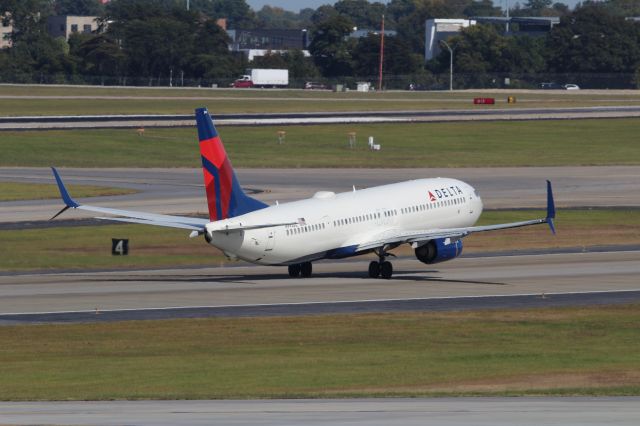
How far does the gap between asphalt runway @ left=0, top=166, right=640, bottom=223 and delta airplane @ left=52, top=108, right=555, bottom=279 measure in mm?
25597

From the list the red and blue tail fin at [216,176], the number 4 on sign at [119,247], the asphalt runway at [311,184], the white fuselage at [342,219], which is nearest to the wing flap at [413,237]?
the white fuselage at [342,219]

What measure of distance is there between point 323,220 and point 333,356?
57.1 ft

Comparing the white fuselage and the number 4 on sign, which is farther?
the number 4 on sign

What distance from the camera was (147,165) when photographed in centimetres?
12681

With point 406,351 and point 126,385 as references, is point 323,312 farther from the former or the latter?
point 126,385

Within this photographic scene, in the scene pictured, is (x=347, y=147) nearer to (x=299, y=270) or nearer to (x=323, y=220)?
(x=299, y=270)

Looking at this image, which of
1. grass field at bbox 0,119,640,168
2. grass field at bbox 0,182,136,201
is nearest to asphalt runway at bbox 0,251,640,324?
grass field at bbox 0,182,136,201

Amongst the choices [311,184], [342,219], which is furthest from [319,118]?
[342,219]

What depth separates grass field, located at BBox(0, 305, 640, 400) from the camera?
3669 centimetres

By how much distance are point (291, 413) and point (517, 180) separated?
3348 inches

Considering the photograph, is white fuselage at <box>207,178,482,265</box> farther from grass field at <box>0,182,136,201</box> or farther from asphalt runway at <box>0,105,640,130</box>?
asphalt runway at <box>0,105,640,130</box>

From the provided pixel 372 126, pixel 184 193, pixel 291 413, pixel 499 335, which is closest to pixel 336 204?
pixel 499 335

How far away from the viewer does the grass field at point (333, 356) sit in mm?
36688

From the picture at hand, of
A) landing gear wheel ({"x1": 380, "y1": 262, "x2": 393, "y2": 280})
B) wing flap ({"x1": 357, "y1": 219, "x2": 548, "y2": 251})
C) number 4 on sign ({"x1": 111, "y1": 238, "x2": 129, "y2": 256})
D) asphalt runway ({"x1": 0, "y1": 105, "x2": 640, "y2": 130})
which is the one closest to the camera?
wing flap ({"x1": 357, "y1": 219, "x2": 548, "y2": 251})
